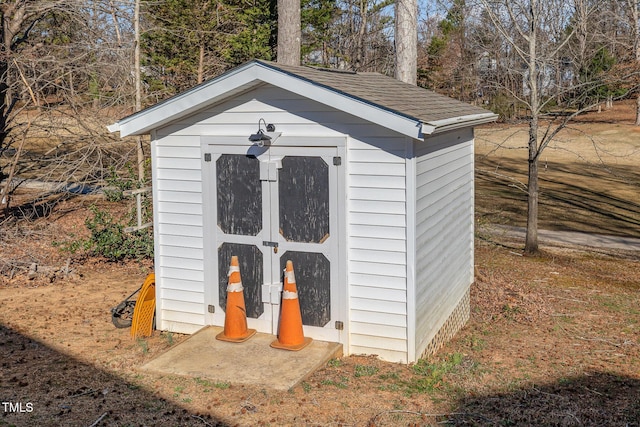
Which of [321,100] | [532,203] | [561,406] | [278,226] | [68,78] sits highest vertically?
[68,78]

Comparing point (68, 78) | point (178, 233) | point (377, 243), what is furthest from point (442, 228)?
point (68, 78)

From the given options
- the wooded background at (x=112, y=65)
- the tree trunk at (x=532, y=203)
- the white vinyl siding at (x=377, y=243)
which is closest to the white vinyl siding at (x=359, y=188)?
the white vinyl siding at (x=377, y=243)

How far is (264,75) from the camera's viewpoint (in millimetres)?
6746

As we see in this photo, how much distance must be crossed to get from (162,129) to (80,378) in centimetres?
267

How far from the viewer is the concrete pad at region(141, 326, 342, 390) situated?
20.3 feet

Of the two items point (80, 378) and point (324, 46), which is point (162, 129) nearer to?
point (80, 378)

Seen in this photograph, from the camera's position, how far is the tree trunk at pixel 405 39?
13312mm

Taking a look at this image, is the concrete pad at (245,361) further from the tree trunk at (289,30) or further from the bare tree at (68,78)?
the tree trunk at (289,30)

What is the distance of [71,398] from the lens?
583cm

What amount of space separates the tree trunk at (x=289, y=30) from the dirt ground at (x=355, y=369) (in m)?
4.92

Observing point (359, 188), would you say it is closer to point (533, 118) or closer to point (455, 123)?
point (455, 123)

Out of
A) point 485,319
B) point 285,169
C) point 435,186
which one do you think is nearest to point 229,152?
point 285,169

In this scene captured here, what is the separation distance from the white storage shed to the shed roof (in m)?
0.01

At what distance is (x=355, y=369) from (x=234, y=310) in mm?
1359
